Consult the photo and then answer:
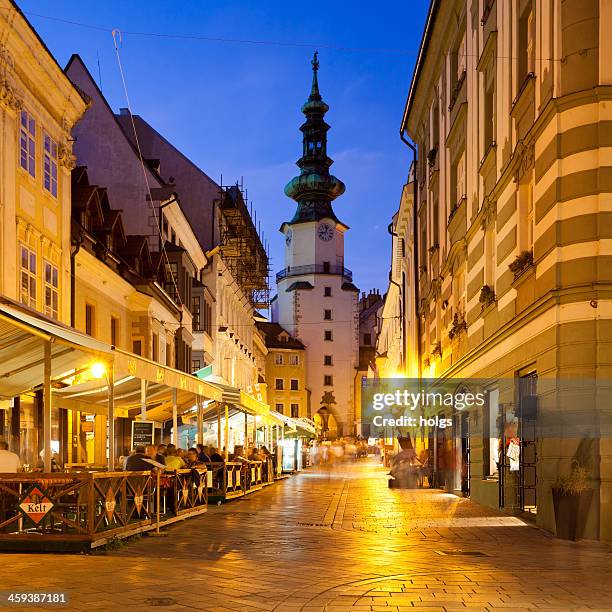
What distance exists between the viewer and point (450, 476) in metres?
28.2

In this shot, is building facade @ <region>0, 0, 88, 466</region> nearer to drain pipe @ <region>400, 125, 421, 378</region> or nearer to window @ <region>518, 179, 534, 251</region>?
window @ <region>518, 179, 534, 251</region>

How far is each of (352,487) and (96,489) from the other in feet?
65.7

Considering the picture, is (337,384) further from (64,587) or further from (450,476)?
(64,587)

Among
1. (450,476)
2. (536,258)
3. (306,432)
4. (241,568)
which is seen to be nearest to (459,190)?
(450,476)

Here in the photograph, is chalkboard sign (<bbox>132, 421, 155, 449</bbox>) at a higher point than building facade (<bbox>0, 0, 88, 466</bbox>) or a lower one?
lower

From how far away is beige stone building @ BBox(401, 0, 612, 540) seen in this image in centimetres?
1380

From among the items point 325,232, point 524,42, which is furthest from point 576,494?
point 325,232

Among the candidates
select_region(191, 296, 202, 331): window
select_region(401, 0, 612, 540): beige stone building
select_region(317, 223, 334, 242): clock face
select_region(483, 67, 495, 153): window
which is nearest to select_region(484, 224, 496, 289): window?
select_region(401, 0, 612, 540): beige stone building

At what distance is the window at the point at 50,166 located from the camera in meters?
23.8

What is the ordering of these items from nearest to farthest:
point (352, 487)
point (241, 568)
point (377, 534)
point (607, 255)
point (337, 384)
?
1. point (241, 568)
2. point (607, 255)
3. point (377, 534)
4. point (352, 487)
5. point (337, 384)

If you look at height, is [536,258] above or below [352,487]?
above

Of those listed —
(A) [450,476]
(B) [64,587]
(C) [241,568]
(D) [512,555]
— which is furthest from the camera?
(A) [450,476]

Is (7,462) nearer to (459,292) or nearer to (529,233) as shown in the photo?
(529,233)

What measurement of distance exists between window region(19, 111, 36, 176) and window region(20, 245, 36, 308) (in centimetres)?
188
